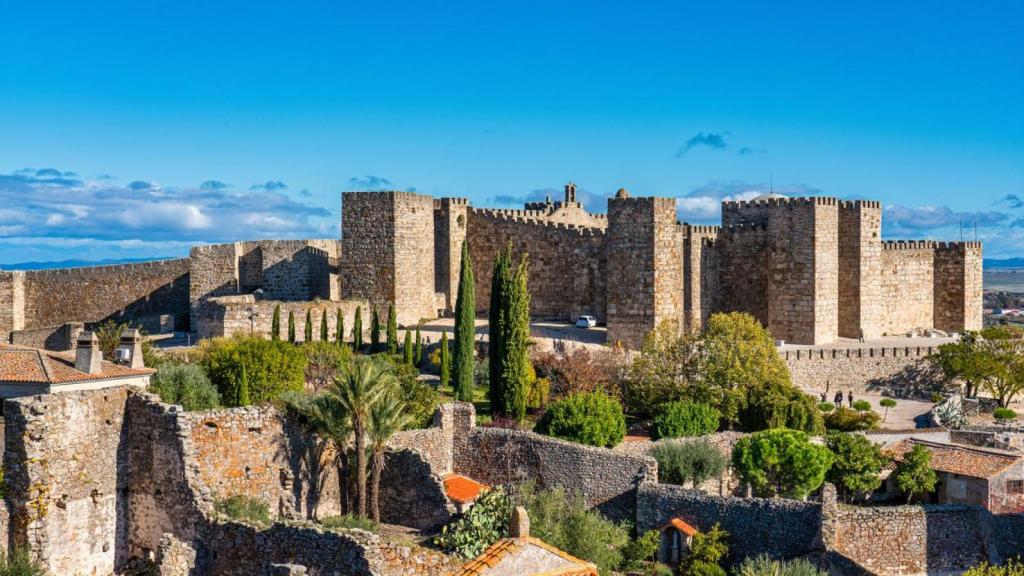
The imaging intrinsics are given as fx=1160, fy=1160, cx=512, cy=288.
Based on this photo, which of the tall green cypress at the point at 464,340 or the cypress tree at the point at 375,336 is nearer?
the tall green cypress at the point at 464,340

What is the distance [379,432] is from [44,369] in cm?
540

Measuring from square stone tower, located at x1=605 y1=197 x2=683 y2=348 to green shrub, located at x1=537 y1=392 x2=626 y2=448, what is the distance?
7.77 m

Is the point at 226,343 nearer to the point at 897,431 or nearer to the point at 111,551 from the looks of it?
the point at 111,551

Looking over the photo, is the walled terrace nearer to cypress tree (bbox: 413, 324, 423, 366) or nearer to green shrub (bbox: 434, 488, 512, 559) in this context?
green shrub (bbox: 434, 488, 512, 559)

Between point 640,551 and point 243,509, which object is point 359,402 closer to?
point 243,509

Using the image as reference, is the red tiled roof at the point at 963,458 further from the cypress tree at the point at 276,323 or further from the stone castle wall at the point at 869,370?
the cypress tree at the point at 276,323

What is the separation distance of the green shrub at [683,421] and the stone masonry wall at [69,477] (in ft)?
48.9

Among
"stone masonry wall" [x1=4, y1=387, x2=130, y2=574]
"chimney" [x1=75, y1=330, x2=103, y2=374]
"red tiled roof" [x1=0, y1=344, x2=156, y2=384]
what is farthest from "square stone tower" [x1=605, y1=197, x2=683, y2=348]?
"stone masonry wall" [x1=4, y1=387, x2=130, y2=574]

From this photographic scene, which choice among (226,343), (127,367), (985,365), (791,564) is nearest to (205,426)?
(127,367)

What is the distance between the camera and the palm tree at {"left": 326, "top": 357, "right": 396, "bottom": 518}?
1883cm

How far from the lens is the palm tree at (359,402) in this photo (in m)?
18.8

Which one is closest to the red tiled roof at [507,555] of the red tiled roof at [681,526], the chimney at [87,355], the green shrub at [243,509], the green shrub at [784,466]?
the green shrub at [243,509]

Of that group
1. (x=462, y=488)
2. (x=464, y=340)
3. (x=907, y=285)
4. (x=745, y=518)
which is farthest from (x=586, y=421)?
(x=907, y=285)

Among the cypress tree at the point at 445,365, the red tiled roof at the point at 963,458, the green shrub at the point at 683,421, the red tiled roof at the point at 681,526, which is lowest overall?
the red tiled roof at the point at 681,526
